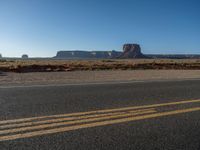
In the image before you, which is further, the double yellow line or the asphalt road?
the double yellow line

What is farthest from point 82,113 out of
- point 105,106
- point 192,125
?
point 192,125

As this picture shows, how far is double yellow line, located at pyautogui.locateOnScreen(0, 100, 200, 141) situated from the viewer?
15.2 feet

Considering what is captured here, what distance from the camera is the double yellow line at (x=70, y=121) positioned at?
15.2 ft

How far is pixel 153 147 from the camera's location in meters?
4.13

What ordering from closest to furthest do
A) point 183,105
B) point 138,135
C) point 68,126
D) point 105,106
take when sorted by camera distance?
point 138,135
point 68,126
point 105,106
point 183,105

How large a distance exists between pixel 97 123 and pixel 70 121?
20.6 inches

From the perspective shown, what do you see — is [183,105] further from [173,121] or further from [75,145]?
[75,145]

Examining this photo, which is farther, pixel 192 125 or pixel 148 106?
pixel 148 106

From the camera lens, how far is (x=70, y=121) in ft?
17.7

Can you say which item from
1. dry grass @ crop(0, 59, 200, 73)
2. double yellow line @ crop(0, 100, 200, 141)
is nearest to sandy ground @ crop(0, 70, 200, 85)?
dry grass @ crop(0, 59, 200, 73)

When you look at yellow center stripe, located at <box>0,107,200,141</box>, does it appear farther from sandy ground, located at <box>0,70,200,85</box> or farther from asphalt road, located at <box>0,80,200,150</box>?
sandy ground, located at <box>0,70,200,85</box>

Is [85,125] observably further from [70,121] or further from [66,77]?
[66,77]

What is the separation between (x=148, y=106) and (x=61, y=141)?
3.43 m

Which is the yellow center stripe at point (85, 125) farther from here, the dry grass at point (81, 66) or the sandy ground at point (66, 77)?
the dry grass at point (81, 66)
